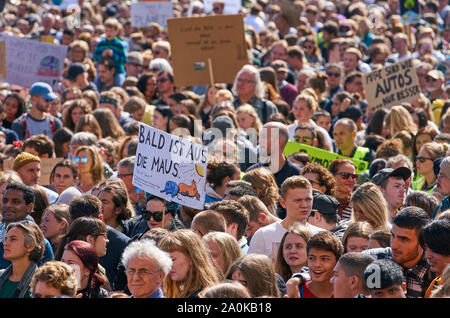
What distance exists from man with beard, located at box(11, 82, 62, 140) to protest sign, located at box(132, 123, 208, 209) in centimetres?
479

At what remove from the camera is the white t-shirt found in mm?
7719

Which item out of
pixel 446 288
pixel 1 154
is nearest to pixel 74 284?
pixel 446 288

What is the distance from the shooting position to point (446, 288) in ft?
17.5

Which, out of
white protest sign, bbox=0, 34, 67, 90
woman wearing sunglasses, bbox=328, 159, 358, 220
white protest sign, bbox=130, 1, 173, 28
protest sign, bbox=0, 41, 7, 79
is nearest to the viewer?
woman wearing sunglasses, bbox=328, 159, 358, 220

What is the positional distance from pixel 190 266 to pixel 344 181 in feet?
11.8

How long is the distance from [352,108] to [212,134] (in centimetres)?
278

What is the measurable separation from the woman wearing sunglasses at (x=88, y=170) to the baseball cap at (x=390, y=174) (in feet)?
9.57

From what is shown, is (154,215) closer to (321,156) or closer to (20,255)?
(20,255)

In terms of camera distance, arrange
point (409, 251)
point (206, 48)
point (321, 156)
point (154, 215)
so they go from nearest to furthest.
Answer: point (409, 251) → point (154, 215) → point (321, 156) → point (206, 48)

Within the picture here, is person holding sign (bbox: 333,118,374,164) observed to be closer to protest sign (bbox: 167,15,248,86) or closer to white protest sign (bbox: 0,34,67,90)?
protest sign (bbox: 167,15,248,86)

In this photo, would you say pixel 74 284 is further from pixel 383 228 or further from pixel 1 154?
pixel 1 154

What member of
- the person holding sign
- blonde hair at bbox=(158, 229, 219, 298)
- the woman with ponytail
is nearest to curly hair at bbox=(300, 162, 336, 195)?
the person holding sign

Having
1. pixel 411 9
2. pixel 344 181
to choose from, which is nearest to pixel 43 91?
pixel 344 181

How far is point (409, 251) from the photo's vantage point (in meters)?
6.62
